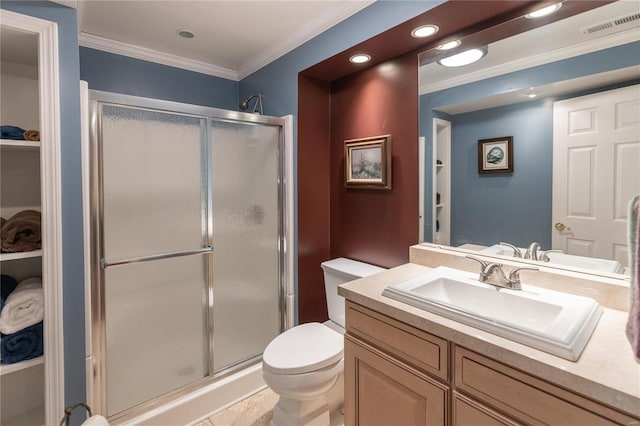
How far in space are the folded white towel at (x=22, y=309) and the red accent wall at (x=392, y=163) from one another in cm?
167

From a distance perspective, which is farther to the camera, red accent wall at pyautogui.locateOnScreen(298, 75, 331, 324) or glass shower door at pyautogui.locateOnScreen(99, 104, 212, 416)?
red accent wall at pyautogui.locateOnScreen(298, 75, 331, 324)

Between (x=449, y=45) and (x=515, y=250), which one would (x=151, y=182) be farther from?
(x=515, y=250)

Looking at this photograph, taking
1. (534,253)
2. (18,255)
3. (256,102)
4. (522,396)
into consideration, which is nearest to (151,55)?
(256,102)

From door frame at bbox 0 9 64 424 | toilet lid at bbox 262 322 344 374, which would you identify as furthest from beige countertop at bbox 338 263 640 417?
door frame at bbox 0 9 64 424

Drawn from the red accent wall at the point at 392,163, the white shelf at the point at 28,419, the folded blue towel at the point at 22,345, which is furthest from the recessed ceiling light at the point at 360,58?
the white shelf at the point at 28,419

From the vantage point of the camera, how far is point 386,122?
1912mm

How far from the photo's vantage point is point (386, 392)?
3.70 ft

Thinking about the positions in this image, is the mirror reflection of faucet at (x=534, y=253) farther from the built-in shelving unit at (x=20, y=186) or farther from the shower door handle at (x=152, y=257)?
the built-in shelving unit at (x=20, y=186)

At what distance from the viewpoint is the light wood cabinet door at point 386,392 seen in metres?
0.99

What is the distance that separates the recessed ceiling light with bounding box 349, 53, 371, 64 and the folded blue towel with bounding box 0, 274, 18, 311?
6.93 feet

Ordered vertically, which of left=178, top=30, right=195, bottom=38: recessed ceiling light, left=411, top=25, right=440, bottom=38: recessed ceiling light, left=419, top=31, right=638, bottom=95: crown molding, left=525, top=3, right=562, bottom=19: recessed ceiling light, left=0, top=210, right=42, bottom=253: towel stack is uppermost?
left=178, top=30, right=195, bottom=38: recessed ceiling light

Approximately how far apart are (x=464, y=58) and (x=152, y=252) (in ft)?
6.42

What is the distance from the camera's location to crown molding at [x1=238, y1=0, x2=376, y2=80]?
1665mm

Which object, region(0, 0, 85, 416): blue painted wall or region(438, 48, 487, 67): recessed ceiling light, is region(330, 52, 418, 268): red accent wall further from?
region(0, 0, 85, 416): blue painted wall
